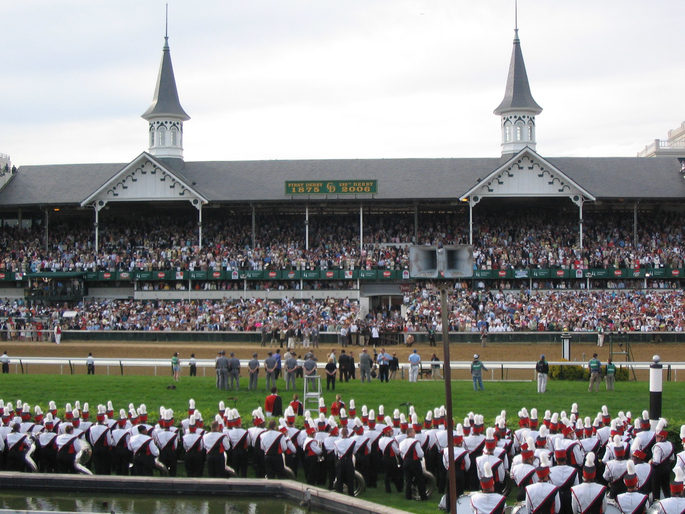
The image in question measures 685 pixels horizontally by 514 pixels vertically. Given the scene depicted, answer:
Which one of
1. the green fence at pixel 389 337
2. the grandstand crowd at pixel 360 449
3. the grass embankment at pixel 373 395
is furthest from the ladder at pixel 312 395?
the green fence at pixel 389 337

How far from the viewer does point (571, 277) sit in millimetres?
43688

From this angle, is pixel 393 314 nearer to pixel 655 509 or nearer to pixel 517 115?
pixel 517 115

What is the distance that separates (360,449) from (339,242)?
32.0 metres

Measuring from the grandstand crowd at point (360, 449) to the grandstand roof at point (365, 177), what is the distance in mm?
29870

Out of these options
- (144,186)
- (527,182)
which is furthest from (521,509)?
(144,186)

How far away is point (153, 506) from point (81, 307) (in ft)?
99.4

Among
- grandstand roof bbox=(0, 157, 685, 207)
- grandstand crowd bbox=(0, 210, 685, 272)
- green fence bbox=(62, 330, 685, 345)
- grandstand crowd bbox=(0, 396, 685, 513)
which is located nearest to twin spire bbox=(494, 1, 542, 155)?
grandstand roof bbox=(0, 157, 685, 207)

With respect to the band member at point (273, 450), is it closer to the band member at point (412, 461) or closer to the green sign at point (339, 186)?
the band member at point (412, 461)

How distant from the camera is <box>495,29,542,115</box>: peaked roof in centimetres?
5191

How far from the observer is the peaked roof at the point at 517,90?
5191 centimetres

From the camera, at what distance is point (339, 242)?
47.2 meters

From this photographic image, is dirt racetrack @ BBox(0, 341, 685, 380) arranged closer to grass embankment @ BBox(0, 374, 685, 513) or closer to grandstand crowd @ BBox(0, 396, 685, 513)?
grass embankment @ BBox(0, 374, 685, 513)

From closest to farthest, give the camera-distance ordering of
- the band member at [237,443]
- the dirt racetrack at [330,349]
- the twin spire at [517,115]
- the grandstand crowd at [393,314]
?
1. the band member at [237,443]
2. the dirt racetrack at [330,349]
3. the grandstand crowd at [393,314]
4. the twin spire at [517,115]

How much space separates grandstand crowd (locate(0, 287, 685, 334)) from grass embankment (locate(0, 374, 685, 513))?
11386mm
